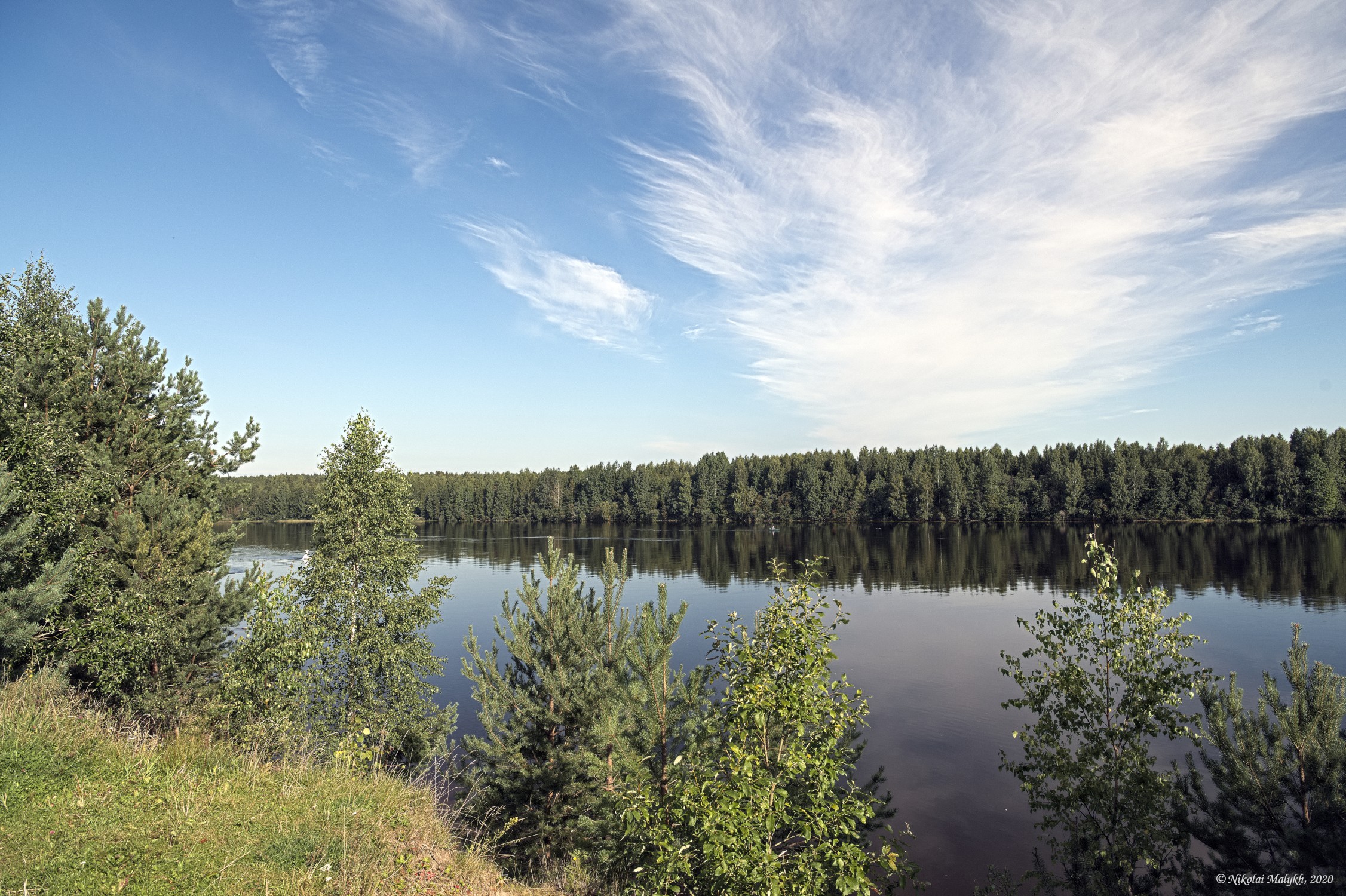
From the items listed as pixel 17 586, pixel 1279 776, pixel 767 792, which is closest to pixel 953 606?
pixel 1279 776

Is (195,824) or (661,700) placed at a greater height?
Answer: (661,700)

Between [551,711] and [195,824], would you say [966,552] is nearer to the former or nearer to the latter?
[551,711]

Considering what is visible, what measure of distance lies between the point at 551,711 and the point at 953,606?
43.1m

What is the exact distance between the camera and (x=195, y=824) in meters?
8.22

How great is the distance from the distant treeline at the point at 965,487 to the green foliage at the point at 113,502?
78.3 meters

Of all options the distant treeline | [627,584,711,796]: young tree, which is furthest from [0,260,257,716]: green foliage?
the distant treeline

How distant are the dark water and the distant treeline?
1081cm

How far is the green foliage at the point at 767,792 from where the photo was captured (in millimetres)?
6613

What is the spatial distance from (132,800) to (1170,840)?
42.8 feet

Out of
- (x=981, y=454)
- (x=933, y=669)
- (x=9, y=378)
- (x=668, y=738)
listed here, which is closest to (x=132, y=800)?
(x=668, y=738)

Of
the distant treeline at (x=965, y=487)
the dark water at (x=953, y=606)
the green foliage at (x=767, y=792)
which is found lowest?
the dark water at (x=953, y=606)

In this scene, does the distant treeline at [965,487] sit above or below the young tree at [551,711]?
above

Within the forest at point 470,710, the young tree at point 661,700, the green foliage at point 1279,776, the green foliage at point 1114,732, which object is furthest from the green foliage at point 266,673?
the green foliage at point 1279,776

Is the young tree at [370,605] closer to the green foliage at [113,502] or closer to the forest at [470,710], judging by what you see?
the forest at [470,710]
